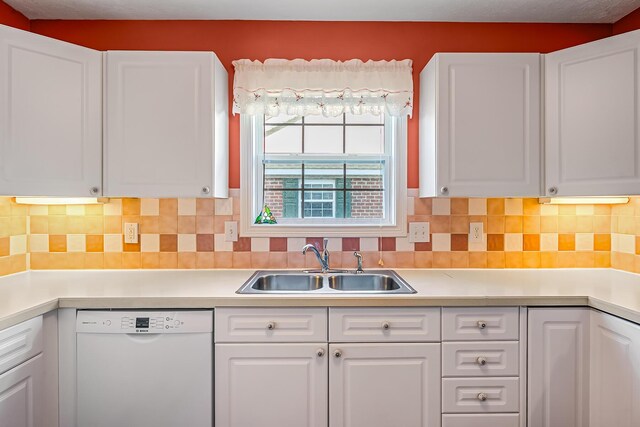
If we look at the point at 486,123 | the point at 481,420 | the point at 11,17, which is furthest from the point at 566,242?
the point at 11,17

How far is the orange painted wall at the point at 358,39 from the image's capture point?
2252 millimetres

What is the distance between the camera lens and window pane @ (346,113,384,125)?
2396mm

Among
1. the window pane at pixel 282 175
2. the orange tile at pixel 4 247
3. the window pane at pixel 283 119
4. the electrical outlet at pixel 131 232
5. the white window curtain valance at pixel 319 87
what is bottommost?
the orange tile at pixel 4 247

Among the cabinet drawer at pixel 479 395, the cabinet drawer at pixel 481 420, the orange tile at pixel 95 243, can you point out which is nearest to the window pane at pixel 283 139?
the orange tile at pixel 95 243

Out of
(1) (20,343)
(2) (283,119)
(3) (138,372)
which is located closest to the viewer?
(1) (20,343)

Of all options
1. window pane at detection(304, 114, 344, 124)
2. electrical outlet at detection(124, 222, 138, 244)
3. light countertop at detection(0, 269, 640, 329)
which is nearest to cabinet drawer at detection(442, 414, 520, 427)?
light countertop at detection(0, 269, 640, 329)

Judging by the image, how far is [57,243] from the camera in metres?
2.22

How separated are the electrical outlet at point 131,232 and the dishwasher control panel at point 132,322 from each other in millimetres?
649

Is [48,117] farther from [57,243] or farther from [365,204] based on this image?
[365,204]

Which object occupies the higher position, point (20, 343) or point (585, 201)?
point (585, 201)

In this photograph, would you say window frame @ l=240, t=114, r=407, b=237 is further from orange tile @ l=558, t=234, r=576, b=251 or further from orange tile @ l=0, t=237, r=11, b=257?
orange tile @ l=0, t=237, r=11, b=257

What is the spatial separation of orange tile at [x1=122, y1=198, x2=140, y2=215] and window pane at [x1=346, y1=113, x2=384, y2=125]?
4.56 feet

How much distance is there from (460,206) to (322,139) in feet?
3.12

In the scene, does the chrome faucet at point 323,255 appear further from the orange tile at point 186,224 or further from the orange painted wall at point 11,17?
the orange painted wall at point 11,17
